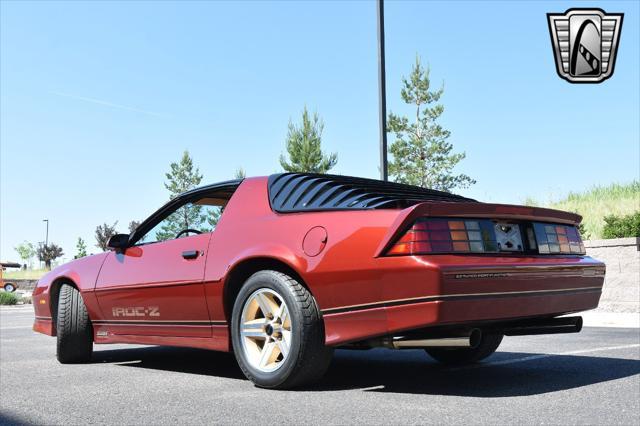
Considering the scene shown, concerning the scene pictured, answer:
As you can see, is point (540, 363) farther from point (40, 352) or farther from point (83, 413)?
point (40, 352)

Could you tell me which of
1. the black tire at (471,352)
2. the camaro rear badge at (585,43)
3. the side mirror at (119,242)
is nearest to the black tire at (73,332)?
the side mirror at (119,242)

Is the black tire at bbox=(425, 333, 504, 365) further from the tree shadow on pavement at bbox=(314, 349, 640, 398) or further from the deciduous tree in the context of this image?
the deciduous tree

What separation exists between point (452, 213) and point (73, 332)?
12.3ft

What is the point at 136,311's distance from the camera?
5801mm

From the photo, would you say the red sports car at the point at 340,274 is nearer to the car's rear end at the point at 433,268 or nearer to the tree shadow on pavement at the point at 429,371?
the car's rear end at the point at 433,268

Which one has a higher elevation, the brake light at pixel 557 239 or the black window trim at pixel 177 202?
the black window trim at pixel 177 202

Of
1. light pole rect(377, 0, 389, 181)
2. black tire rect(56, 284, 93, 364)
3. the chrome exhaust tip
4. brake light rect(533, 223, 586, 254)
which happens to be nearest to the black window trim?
black tire rect(56, 284, 93, 364)

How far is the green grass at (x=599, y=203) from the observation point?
1980cm

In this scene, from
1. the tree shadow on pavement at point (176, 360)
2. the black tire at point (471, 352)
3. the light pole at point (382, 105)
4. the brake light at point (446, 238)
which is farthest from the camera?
the light pole at point (382, 105)

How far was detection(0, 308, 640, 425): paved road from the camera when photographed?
3717 millimetres

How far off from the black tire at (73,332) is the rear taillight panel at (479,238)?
344 cm

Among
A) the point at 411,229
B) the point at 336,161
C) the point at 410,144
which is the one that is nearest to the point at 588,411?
the point at 411,229

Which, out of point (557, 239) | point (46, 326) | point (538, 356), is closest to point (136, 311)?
point (46, 326)

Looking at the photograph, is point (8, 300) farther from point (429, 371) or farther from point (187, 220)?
point (429, 371)
